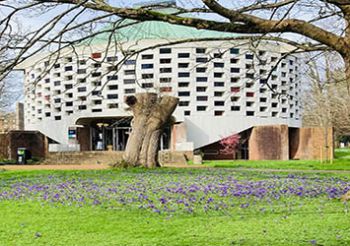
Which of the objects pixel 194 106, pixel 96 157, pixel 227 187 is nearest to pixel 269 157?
pixel 194 106

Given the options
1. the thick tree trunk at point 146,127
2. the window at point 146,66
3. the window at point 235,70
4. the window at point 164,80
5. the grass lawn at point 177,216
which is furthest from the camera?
the window at point 146,66

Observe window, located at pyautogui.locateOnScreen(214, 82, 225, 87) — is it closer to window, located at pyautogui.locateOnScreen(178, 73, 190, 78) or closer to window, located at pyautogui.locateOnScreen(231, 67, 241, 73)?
window, located at pyautogui.locateOnScreen(231, 67, 241, 73)

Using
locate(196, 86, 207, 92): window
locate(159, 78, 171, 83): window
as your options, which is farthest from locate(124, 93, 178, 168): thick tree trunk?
locate(196, 86, 207, 92): window

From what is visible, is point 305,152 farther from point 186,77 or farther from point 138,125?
point 138,125

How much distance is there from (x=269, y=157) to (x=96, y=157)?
47.2 feet

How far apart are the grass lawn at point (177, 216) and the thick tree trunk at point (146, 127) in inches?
440

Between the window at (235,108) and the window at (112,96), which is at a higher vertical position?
the window at (112,96)

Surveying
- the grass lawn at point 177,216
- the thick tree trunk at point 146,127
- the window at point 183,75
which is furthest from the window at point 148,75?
the grass lawn at point 177,216

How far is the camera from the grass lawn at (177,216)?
5.86 meters

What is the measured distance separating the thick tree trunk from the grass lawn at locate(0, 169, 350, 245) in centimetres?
1118

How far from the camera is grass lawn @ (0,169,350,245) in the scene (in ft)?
19.2

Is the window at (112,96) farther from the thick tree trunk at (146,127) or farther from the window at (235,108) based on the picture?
the thick tree trunk at (146,127)

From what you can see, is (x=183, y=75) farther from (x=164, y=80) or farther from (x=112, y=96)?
(x=112, y=96)

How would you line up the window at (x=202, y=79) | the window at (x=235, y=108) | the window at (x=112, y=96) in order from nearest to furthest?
1. the window at (x=202, y=79)
2. the window at (x=235, y=108)
3. the window at (x=112, y=96)
